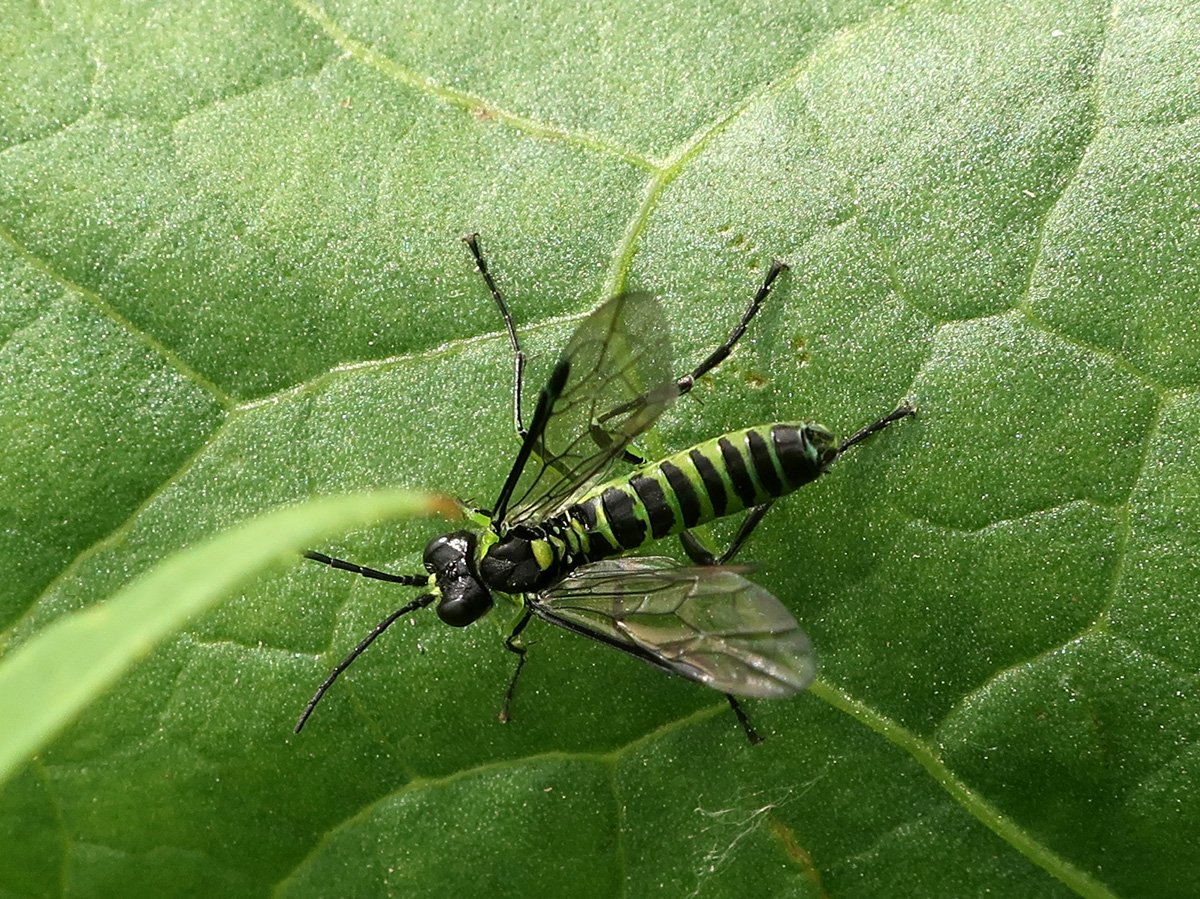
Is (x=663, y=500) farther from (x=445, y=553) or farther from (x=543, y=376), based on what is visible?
(x=445, y=553)

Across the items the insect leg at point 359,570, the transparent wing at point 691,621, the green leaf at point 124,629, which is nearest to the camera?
the green leaf at point 124,629

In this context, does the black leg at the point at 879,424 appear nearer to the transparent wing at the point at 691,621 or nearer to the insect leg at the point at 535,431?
the transparent wing at the point at 691,621

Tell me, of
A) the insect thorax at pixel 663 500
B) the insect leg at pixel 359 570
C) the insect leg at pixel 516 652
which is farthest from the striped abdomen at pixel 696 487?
the insect leg at pixel 359 570

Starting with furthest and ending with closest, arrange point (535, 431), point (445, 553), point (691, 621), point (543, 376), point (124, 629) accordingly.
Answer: point (543, 376), point (445, 553), point (691, 621), point (535, 431), point (124, 629)

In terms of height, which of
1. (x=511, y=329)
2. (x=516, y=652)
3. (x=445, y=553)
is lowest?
(x=516, y=652)

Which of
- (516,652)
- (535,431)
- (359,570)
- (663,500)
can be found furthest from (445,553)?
(663,500)

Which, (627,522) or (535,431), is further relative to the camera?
(627,522)

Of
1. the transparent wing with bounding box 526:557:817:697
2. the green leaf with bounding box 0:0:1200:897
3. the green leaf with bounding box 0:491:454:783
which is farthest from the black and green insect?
the green leaf with bounding box 0:491:454:783
